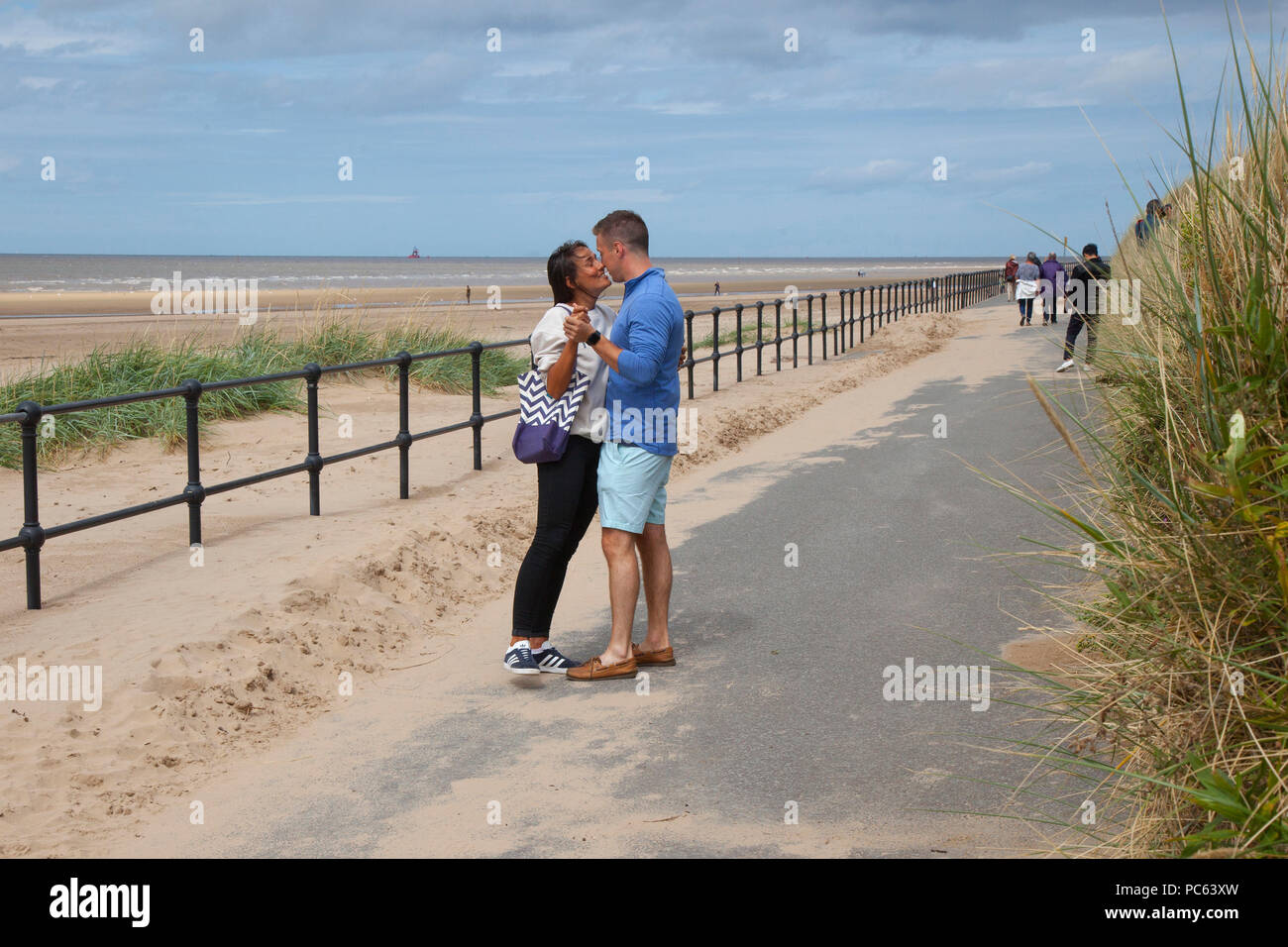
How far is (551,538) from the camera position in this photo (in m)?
5.90

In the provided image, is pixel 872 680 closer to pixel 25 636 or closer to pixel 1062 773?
pixel 1062 773

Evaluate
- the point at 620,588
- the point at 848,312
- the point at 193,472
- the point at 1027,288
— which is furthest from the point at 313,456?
the point at 848,312

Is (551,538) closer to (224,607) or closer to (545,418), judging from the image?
(545,418)

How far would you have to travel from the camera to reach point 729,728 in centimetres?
517

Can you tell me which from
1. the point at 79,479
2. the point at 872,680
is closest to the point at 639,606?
the point at 872,680

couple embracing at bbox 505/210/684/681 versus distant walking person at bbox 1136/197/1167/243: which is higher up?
distant walking person at bbox 1136/197/1167/243

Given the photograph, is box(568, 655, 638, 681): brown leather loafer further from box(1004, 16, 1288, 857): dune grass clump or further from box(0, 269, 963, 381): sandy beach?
box(0, 269, 963, 381): sandy beach

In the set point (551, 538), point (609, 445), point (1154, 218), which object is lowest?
point (551, 538)

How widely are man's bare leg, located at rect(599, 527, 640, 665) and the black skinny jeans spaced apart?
21 cm

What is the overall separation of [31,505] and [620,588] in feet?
11.0

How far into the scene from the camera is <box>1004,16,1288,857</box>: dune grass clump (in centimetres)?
305

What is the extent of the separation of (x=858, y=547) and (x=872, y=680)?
8.87 ft

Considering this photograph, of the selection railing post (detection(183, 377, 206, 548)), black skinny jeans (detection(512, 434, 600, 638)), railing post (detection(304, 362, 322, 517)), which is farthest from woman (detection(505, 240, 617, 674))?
railing post (detection(304, 362, 322, 517))

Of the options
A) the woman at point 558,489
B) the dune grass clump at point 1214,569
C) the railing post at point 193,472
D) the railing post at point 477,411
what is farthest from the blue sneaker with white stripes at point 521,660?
the railing post at point 477,411
